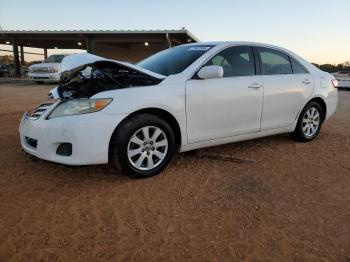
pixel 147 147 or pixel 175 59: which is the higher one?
pixel 175 59

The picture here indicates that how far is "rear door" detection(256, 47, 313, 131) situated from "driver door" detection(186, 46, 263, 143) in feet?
0.56

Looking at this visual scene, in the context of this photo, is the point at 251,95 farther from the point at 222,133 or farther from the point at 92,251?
the point at 92,251

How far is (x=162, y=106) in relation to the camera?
13.4 ft

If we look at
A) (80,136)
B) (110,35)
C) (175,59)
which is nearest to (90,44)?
(110,35)

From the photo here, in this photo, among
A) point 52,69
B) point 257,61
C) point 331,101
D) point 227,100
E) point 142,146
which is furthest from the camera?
point 52,69

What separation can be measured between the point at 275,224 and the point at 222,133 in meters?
1.73

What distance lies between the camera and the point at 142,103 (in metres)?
3.93

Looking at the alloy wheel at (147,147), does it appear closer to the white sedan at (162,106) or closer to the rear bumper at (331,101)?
the white sedan at (162,106)

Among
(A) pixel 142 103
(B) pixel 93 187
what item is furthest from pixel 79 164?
(A) pixel 142 103

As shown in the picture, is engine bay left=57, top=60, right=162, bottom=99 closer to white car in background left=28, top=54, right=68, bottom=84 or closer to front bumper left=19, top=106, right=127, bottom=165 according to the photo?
front bumper left=19, top=106, right=127, bottom=165

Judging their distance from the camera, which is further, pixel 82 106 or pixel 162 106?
pixel 162 106

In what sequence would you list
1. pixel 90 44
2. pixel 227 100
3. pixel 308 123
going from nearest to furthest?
pixel 227 100 < pixel 308 123 < pixel 90 44

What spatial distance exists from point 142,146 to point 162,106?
49 centimetres

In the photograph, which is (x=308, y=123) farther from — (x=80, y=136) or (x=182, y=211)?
(x=80, y=136)
